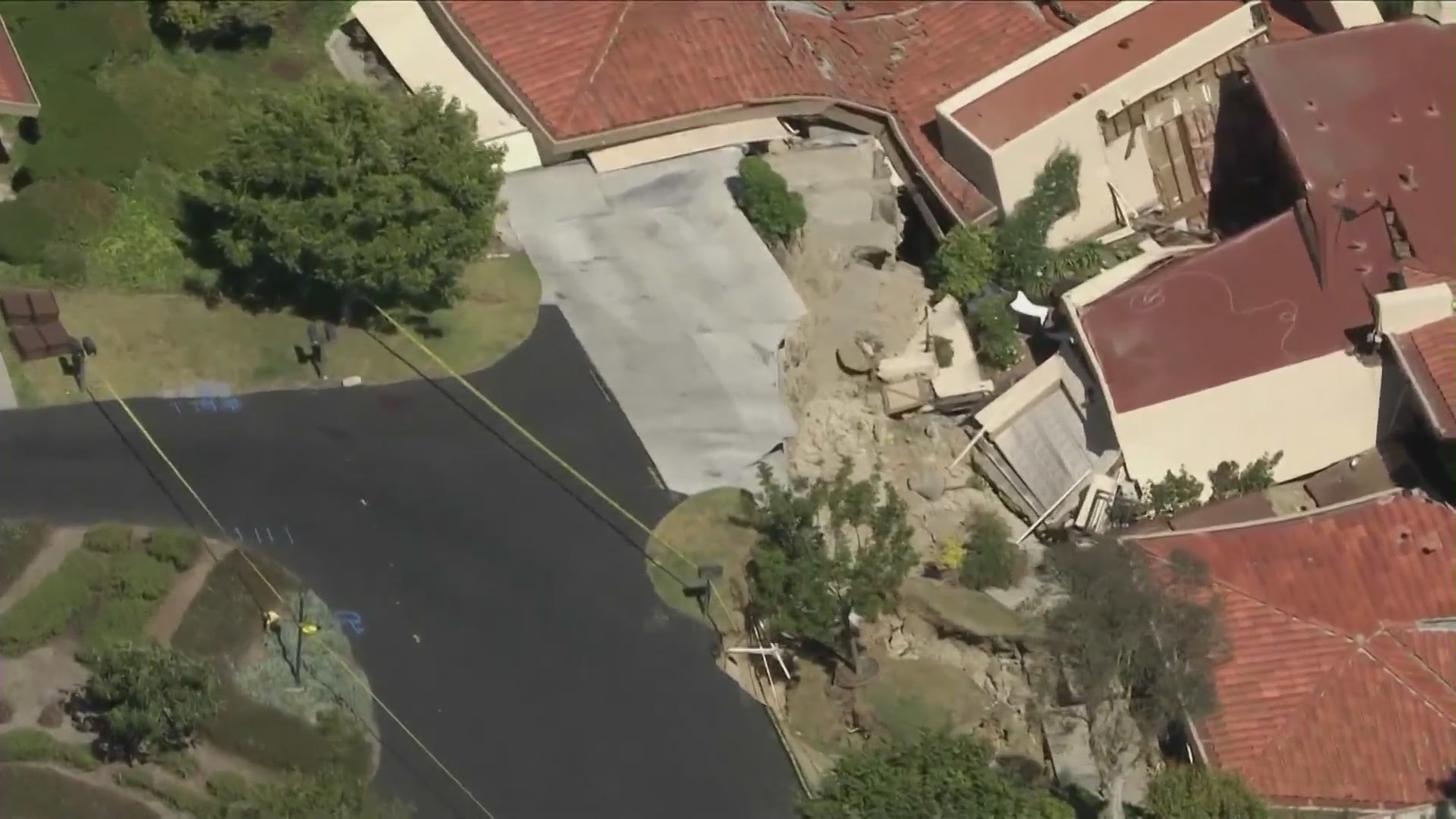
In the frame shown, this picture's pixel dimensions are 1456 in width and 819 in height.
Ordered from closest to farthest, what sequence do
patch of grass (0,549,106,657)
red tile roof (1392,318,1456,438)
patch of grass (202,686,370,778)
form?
patch of grass (202,686,370,778), patch of grass (0,549,106,657), red tile roof (1392,318,1456,438)

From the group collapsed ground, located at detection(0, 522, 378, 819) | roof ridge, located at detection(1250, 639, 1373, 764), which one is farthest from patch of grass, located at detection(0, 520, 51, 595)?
roof ridge, located at detection(1250, 639, 1373, 764)

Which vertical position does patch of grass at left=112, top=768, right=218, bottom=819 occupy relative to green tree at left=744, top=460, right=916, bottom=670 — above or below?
below

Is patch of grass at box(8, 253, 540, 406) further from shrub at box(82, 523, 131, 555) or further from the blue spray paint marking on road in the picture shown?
the blue spray paint marking on road

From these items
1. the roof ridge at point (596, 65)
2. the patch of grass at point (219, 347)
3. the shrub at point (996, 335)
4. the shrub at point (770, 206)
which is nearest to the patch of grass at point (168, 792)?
the patch of grass at point (219, 347)

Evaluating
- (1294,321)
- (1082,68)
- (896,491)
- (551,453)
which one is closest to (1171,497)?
(1294,321)

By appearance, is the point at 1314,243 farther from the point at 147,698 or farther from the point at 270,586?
the point at 147,698

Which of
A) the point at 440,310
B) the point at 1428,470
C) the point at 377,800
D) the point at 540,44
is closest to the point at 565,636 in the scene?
the point at 377,800

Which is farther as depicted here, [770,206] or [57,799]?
[770,206]
